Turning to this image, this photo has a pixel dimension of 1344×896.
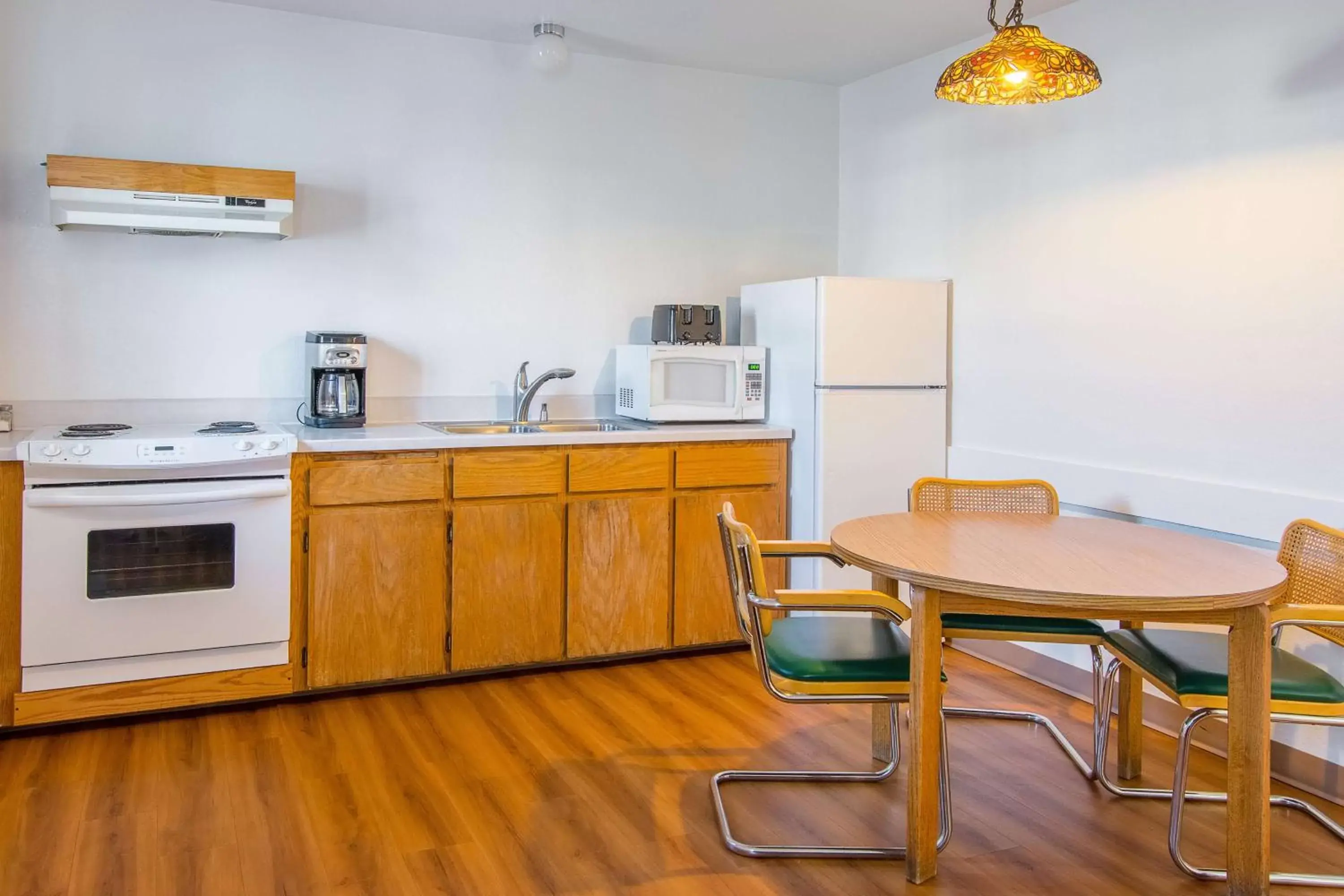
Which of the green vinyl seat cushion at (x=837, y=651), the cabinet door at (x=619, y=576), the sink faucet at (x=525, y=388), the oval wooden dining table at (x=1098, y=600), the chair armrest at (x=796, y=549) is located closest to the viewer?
the oval wooden dining table at (x=1098, y=600)

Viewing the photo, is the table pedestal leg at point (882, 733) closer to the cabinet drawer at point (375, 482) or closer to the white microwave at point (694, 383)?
the white microwave at point (694, 383)

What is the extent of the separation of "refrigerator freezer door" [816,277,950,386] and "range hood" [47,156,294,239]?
198 cm

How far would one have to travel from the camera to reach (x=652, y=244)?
4.54m

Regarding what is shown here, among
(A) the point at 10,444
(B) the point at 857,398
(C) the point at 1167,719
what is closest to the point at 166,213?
(A) the point at 10,444

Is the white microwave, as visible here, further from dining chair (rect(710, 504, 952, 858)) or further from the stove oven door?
dining chair (rect(710, 504, 952, 858))

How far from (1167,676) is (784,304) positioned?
7.31 feet

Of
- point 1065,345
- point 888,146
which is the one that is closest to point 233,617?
point 1065,345

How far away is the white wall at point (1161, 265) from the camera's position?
2.88 m

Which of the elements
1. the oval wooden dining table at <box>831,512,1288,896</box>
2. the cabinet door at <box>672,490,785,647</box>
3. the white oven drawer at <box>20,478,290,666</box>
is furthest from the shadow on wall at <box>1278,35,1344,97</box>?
the white oven drawer at <box>20,478,290,666</box>

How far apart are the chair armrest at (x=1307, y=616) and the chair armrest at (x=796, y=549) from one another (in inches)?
39.7

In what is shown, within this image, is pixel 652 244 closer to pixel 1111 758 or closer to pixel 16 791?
pixel 1111 758

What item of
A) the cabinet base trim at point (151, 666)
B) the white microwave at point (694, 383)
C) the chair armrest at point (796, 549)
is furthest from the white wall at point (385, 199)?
the chair armrest at point (796, 549)

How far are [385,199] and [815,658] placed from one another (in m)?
2.58

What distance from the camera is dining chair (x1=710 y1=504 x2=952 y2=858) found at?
236cm
